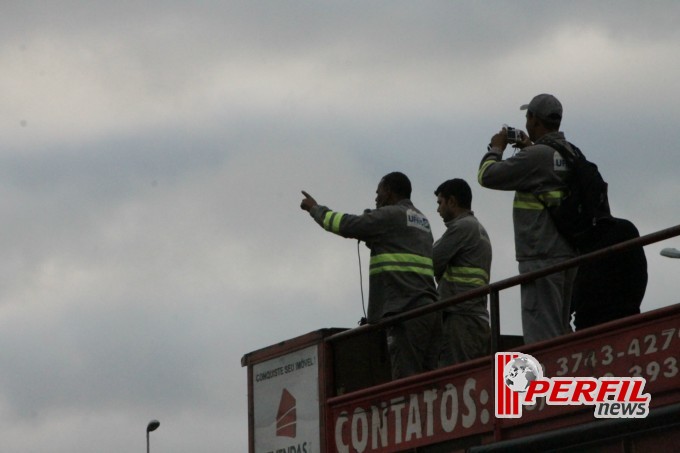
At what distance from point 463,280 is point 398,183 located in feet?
3.12

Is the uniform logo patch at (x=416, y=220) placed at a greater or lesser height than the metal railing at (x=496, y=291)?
greater

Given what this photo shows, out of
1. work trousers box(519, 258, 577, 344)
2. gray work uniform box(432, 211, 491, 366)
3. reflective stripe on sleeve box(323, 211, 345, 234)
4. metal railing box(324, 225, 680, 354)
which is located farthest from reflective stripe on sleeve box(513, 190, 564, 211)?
reflective stripe on sleeve box(323, 211, 345, 234)

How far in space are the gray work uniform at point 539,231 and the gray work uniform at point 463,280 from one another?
910 millimetres

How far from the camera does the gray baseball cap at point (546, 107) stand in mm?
11039

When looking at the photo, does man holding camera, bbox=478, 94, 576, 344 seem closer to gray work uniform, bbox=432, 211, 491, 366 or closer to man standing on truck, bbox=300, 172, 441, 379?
gray work uniform, bbox=432, 211, 491, 366

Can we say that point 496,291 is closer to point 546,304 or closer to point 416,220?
point 546,304

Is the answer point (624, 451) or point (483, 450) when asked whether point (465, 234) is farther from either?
point (624, 451)

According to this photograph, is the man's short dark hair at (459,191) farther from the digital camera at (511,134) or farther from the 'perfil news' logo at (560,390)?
the 'perfil news' logo at (560,390)

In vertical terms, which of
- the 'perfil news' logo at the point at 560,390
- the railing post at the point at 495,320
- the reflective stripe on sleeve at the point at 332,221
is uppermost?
the reflective stripe on sleeve at the point at 332,221

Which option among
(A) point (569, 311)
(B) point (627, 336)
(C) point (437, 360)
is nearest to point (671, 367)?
(B) point (627, 336)

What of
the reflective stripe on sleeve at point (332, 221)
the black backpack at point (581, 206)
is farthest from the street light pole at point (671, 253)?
the reflective stripe on sleeve at point (332, 221)

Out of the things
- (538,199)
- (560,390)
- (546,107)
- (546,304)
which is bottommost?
(560,390)

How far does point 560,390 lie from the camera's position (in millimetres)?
10258

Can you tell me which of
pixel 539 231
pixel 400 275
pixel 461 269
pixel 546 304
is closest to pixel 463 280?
pixel 461 269
